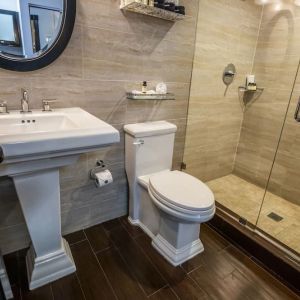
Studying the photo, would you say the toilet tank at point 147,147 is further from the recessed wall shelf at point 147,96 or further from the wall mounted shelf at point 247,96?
the wall mounted shelf at point 247,96

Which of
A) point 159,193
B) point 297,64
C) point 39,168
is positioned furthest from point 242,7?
point 39,168

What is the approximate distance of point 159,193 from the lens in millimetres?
1384

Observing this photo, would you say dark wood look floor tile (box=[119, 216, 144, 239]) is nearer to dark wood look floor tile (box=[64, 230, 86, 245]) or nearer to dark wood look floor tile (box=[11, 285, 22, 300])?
dark wood look floor tile (box=[64, 230, 86, 245])

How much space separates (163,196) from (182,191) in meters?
0.13

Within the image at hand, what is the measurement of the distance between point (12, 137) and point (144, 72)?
1069mm

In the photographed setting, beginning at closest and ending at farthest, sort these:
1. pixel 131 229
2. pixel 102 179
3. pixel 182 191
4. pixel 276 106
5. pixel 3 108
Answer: pixel 3 108 → pixel 182 191 → pixel 102 179 → pixel 131 229 → pixel 276 106

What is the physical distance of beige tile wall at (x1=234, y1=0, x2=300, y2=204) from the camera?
205cm

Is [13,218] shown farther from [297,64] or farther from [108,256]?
[297,64]

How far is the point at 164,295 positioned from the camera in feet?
4.23

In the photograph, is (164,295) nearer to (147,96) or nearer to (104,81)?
(147,96)

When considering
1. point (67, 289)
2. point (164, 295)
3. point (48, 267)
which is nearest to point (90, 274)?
point (67, 289)

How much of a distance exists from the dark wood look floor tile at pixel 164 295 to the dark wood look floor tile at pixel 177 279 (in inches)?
1.1

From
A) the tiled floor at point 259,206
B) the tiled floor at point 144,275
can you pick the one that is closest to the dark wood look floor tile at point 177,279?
the tiled floor at point 144,275

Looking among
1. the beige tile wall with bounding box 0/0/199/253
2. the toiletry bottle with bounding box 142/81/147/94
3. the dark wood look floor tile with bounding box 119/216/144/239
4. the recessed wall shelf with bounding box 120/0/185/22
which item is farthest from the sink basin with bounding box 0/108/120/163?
the dark wood look floor tile with bounding box 119/216/144/239
